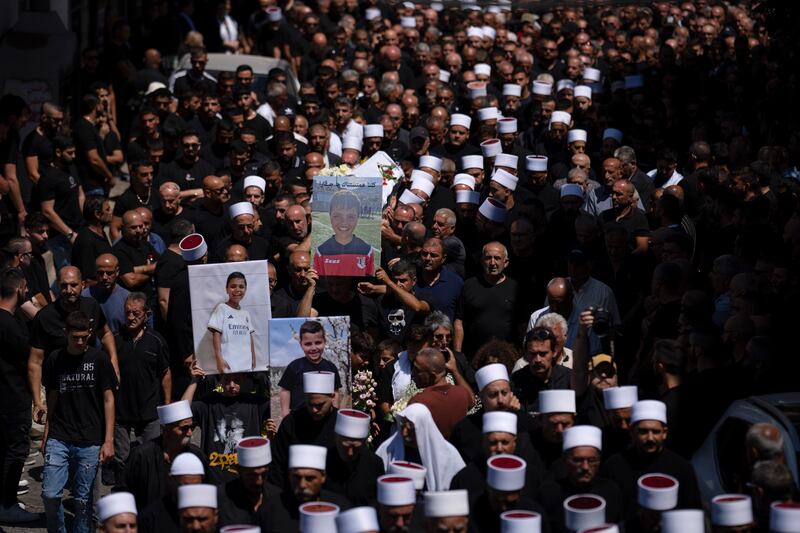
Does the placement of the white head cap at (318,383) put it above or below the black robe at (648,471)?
above

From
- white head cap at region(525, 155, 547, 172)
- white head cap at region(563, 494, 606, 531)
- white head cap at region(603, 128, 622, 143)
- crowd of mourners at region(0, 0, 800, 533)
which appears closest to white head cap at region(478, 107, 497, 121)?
crowd of mourners at region(0, 0, 800, 533)

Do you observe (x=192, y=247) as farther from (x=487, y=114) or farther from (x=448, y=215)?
(x=487, y=114)

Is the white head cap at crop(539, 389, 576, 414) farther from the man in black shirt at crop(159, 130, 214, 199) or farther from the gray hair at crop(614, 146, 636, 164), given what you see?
the man in black shirt at crop(159, 130, 214, 199)

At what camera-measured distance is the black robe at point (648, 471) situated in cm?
954

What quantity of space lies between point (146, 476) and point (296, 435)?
94 cm

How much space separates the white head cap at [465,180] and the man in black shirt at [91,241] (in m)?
3.26

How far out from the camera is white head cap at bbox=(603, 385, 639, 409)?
1025cm

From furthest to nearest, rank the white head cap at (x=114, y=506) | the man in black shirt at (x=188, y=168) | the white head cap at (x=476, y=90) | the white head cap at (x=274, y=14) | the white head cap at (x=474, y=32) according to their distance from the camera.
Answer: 1. the white head cap at (x=274, y=14)
2. the white head cap at (x=474, y=32)
3. the white head cap at (x=476, y=90)
4. the man in black shirt at (x=188, y=168)
5. the white head cap at (x=114, y=506)

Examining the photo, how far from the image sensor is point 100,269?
13281 mm

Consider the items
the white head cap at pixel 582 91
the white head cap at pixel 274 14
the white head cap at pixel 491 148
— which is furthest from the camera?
the white head cap at pixel 274 14

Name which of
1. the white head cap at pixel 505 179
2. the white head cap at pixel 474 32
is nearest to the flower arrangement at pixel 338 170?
the white head cap at pixel 505 179

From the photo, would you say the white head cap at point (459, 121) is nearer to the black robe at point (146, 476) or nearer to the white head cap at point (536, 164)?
the white head cap at point (536, 164)

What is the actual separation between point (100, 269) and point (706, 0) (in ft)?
58.6

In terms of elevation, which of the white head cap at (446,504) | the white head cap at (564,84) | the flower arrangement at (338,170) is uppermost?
the white head cap at (564,84)
